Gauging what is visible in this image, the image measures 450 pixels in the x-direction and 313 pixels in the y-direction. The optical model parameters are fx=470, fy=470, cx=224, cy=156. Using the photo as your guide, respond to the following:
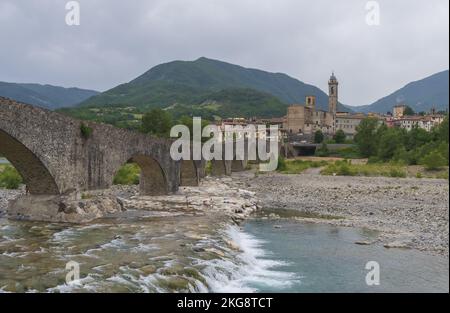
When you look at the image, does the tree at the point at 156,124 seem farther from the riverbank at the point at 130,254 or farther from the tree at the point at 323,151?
the riverbank at the point at 130,254

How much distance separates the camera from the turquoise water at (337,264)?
38.2 ft

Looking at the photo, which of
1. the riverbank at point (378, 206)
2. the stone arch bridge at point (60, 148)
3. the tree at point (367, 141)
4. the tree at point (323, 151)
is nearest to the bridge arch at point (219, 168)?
the riverbank at point (378, 206)

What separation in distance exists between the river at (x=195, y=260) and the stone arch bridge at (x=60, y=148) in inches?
76.8

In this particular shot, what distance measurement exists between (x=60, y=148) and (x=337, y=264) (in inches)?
448

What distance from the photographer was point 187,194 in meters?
32.0

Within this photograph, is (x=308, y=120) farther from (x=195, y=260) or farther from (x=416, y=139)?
(x=195, y=260)

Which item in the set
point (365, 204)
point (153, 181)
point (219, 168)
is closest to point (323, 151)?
point (219, 168)

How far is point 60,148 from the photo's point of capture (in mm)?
18516

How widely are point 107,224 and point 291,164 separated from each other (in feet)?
185

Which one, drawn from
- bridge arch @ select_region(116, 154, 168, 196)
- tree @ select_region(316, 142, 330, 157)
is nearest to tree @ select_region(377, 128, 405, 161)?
tree @ select_region(316, 142, 330, 157)

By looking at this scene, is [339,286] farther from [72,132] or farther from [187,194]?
[187,194]

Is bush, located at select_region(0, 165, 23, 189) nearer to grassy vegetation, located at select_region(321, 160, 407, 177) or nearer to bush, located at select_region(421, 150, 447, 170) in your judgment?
grassy vegetation, located at select_region(321, 160, 407, 177)

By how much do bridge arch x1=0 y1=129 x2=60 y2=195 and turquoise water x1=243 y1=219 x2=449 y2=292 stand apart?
8.31 metres
